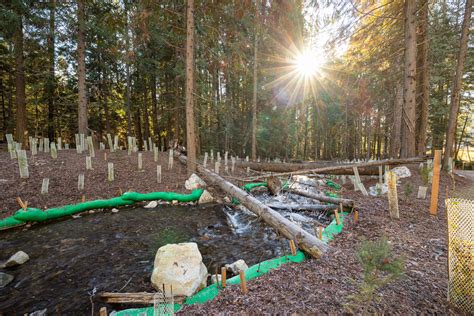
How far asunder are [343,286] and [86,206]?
270 inches

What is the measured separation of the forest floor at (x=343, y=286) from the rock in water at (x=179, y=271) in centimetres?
52

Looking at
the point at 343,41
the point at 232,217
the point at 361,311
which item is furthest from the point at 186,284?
the point at 343,41

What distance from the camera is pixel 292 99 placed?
72.0 feet

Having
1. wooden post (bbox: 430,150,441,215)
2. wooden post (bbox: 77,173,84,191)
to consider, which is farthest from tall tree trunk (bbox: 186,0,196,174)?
wooden post (bbox: 430,150,441,215)

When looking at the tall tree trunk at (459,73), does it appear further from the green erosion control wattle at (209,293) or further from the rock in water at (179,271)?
the rock in water at (179,271)

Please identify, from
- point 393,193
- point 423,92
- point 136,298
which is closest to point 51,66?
point 136,298

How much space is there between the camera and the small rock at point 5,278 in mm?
3257

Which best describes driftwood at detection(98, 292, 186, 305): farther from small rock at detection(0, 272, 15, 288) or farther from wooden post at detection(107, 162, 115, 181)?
wooden post at detection(107, 162, 115, 181)

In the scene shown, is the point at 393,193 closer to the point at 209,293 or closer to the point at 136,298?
the point at 209,293

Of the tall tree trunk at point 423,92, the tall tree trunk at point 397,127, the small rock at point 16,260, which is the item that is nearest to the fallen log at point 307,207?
the small rock at point 16,260

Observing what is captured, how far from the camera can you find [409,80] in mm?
7961

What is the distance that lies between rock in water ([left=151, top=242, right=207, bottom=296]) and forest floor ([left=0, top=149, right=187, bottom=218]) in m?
5.01

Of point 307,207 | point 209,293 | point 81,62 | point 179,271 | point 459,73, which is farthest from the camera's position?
point 81,62

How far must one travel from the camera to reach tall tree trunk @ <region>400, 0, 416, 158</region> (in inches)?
300
